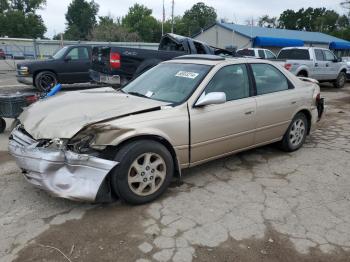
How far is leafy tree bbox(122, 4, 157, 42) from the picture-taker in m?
84.8

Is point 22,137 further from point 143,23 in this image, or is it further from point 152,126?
point 143,23

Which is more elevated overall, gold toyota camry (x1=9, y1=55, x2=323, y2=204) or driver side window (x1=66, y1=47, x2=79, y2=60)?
driver side window (x1=66, y1=47, x2=79, y2=60)

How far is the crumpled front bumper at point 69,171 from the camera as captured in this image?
3.34 m

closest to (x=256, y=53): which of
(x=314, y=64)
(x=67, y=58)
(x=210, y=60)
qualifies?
(x=314, y=64)

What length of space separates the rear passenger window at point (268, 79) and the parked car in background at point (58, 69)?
880 centimetres

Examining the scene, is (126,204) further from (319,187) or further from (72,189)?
(319,187)

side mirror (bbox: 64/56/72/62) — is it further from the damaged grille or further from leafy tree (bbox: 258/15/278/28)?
leafy tree (bbox: 258/15/278/28)

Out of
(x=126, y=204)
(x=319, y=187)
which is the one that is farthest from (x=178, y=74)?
(x=319, y=187)

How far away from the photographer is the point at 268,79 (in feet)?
17.0

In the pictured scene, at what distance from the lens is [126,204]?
3.75 m

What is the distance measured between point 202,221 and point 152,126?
3.56ft

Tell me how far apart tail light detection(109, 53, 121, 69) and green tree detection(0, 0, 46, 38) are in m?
73.9

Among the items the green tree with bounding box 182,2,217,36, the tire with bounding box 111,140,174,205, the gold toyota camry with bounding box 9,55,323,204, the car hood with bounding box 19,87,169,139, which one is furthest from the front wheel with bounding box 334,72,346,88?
the green tree with bounding box 182,2,217,36

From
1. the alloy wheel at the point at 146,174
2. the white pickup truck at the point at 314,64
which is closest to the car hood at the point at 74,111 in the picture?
the alloy wheel at the point at 146,174
